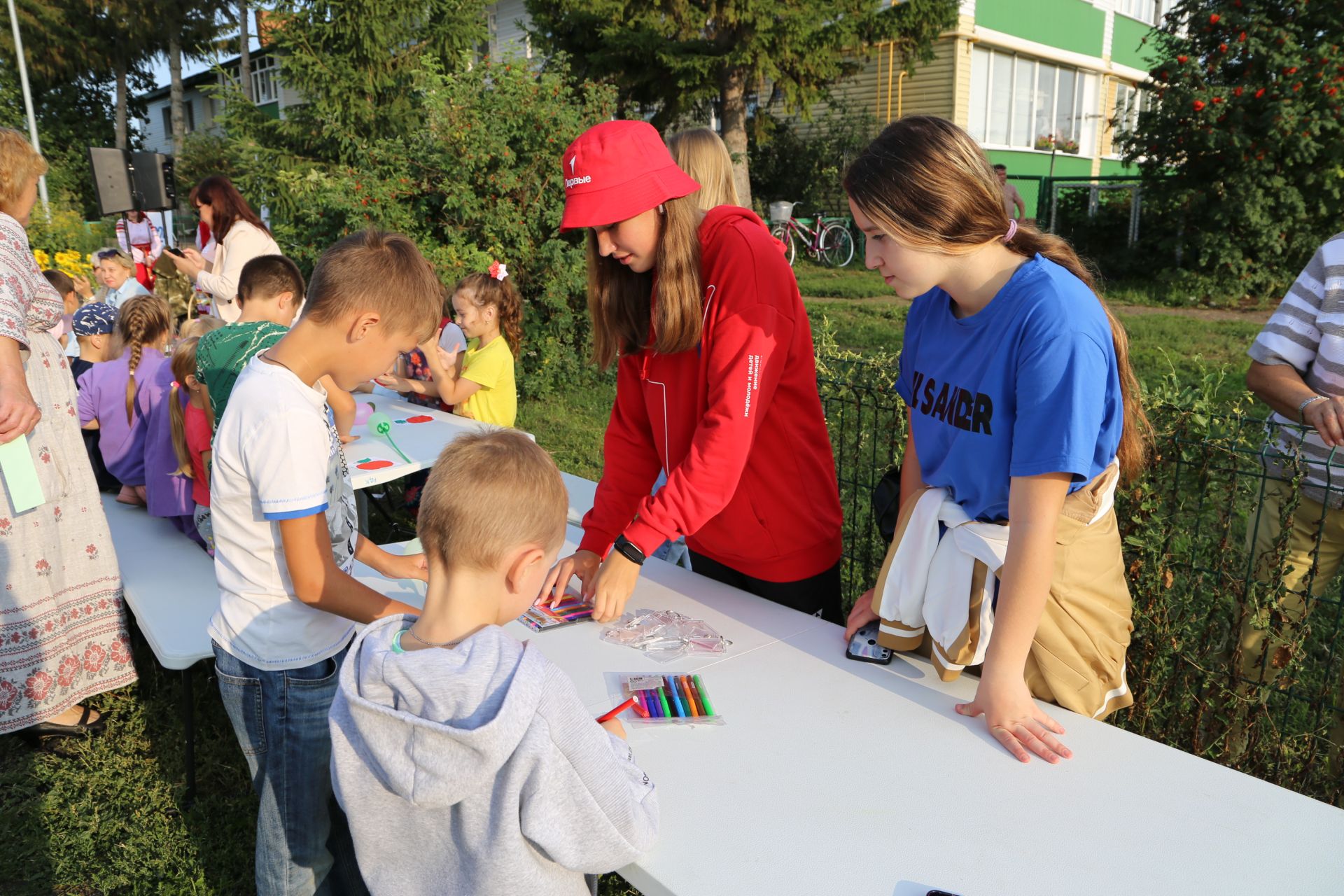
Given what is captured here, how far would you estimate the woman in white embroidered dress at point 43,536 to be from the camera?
9.23 feet

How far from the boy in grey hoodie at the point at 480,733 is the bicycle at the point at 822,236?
1507cm

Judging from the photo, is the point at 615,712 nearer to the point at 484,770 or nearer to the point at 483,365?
the point at 484,770

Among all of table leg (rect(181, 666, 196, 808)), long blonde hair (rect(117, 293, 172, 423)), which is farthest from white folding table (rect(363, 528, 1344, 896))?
long blonde hair (rect(117, 293, 172, 423))

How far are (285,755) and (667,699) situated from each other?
0.85 m

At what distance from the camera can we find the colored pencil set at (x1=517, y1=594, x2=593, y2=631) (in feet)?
6.94

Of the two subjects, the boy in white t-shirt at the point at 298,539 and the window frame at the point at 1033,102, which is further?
the window frame at the point at 1033,102

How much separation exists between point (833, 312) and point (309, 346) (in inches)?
378

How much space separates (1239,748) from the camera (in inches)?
97.4

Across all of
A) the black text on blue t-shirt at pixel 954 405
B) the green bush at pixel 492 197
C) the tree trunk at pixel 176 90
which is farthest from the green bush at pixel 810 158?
the black text on blue t-shirt at pixel 954 405

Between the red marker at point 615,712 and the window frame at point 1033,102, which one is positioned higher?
the window frame at point 1033,102

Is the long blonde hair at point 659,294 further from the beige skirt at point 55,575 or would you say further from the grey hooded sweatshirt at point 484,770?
the beige skirt at point 55,575

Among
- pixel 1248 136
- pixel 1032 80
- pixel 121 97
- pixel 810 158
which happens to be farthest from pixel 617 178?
pixel 121 97

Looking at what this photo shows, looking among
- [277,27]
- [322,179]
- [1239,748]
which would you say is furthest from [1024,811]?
[277,27]

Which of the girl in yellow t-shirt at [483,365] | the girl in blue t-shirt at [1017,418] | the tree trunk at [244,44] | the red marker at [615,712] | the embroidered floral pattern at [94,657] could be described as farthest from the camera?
the tree trunk at [244,44]
